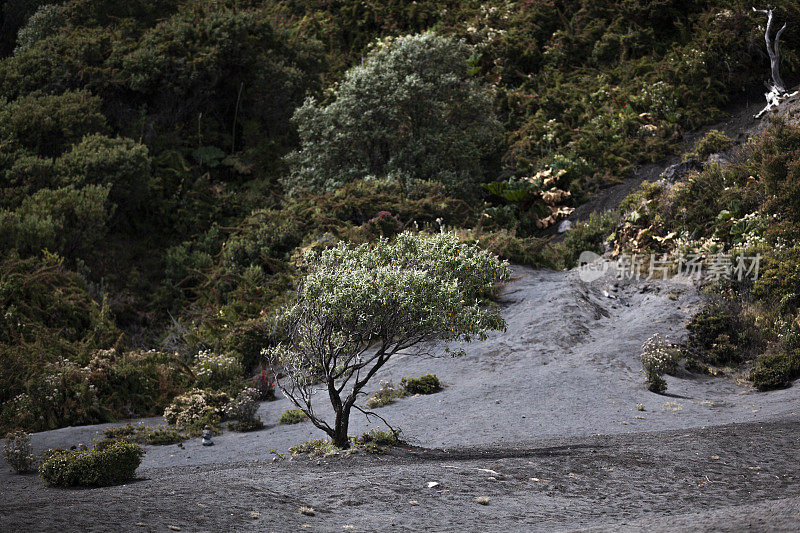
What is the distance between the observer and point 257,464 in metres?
6.58

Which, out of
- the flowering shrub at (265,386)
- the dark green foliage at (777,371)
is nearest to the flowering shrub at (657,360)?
the dark green foliage at (777,371)

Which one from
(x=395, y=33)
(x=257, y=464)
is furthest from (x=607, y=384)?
(x=395, y=33)

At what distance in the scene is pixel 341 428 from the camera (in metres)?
6.61

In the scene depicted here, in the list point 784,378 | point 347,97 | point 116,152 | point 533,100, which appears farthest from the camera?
point 533,100

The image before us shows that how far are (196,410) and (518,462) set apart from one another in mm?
5297

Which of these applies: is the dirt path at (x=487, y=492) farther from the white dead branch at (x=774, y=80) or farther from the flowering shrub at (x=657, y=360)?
the white dead branch at (x=774, y=80)

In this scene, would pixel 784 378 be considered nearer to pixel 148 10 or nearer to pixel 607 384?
pixel 607 384

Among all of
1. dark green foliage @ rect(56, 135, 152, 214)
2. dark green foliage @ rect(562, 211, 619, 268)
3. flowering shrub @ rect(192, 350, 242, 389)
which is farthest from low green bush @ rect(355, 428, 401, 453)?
dark green foliage @ rect(56, 135, 152, 214)

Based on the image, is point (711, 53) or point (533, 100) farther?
point (533, 100)

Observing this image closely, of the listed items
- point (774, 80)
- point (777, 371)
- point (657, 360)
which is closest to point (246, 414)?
point (657, 360)

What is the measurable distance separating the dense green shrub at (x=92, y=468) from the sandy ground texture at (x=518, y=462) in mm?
269

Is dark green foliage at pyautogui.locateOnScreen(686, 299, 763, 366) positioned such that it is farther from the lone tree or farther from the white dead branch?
the white dead branch

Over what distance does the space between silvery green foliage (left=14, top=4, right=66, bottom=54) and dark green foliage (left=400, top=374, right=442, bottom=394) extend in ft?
51.6

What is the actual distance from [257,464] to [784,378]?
21.9 ft
